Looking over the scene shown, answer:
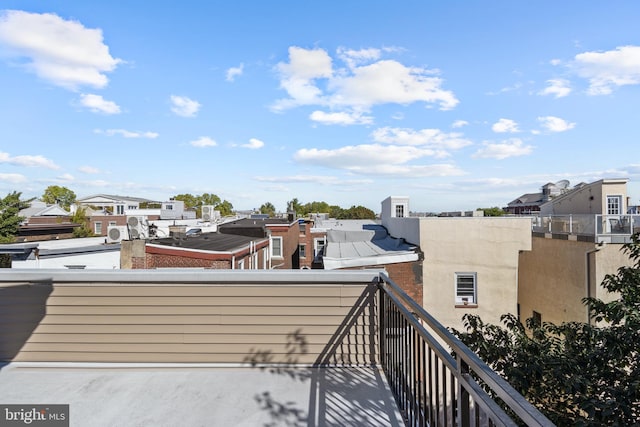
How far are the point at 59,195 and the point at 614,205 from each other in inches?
3769

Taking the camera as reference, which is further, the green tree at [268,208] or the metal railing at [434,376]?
the green tree at [268,208]

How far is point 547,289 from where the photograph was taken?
→ 10.1 metres

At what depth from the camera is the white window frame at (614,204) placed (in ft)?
34.6

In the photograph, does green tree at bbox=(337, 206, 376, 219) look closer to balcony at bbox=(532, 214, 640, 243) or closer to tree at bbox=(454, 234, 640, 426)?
balcony at bbox=(532, 214, 640, 243)

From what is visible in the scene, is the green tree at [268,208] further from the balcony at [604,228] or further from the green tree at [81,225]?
the balcony at [604,228]

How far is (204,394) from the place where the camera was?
267 cm

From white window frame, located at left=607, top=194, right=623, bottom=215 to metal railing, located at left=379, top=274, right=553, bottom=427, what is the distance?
40.0ft

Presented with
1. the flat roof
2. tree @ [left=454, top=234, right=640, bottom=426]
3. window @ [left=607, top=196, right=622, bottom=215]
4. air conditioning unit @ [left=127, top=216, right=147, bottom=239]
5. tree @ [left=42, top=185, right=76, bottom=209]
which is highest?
tree @ [left=42, top=185, right=76, bottom=209]

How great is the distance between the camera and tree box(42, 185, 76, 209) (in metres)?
70.1

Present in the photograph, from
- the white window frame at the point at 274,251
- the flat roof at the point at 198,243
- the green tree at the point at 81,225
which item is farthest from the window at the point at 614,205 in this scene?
the green tree at the point at 81,225

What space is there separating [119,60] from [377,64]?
9.94 metres

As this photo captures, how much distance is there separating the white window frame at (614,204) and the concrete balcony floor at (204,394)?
12.3m

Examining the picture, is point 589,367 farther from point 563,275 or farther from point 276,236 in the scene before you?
point 276,236

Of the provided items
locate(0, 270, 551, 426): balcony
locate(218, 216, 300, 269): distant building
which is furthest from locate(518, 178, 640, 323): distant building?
locate(218, 216, 300, 269): distant building
